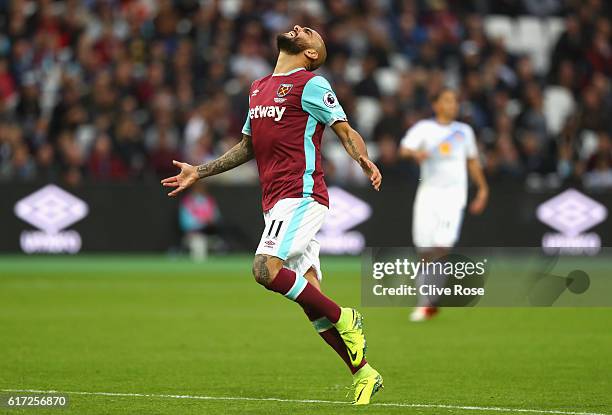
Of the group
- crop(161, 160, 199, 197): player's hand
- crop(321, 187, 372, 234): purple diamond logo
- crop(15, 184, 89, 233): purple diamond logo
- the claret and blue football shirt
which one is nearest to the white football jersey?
crop(161, 160, 199, 197): player's hand

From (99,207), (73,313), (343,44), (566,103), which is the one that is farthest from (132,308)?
(566,103)

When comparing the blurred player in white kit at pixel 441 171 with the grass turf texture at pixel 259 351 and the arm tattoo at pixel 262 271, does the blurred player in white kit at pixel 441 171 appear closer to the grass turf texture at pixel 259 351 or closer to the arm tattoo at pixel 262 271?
the grass turf texture at pixel 259 351

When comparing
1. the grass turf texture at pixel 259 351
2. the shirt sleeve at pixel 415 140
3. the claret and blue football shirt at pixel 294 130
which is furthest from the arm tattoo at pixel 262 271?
the shirt sleeve at pixel 415 140

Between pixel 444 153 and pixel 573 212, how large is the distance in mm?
8303

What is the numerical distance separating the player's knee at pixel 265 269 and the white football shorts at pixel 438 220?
6.35 metres

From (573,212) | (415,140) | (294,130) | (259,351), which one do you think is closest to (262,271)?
(294,130)

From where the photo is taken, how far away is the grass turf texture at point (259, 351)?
331 inches

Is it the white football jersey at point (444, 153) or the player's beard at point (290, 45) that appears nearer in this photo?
the player's beard at point (290, 45)

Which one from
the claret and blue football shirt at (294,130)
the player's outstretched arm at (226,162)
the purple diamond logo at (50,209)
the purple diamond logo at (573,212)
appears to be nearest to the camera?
the claret and blue football shirt at (294,130)

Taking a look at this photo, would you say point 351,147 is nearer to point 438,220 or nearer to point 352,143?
point 352,143

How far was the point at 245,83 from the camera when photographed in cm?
2375

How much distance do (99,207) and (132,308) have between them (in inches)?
278

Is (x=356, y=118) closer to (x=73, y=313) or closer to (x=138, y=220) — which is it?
(x=138, y=220)

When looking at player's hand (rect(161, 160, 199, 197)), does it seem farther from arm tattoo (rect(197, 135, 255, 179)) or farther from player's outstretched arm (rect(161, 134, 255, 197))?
arm tattoo (rect(197, 135, 255, 179))
